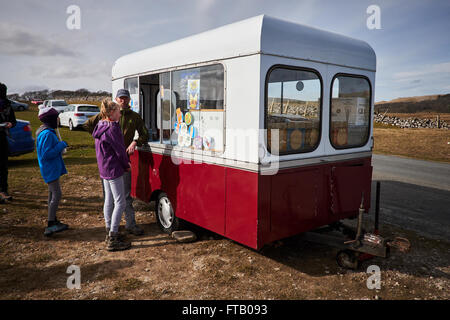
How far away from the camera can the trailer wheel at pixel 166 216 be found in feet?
16.3

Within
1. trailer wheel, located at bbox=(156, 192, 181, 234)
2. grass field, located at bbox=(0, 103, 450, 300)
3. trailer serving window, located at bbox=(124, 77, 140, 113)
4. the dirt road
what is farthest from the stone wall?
trailer wheel, located at bbox=(156, 192, 181, 234)

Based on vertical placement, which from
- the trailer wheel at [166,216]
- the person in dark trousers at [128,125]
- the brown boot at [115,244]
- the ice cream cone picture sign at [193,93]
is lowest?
the brown boot at [115,244]

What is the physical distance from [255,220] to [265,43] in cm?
178

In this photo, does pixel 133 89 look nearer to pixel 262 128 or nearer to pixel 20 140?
pixel 262 128

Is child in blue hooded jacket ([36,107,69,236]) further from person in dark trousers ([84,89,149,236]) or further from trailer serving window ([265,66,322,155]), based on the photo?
trailer serving window ([265,66,322,155])

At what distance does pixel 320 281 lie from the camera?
148 inches

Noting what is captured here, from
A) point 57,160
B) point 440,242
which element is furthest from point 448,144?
point 57,160

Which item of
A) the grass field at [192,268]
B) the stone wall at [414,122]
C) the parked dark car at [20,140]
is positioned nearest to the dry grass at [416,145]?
the stone wall at [414,122]

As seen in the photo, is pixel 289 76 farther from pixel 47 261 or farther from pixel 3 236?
pixel 3 236

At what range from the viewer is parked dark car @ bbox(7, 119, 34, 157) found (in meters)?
9.62

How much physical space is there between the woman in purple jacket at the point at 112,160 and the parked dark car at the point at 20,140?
6.56 meters

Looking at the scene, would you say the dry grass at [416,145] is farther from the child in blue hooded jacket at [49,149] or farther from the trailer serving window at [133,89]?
the child in blue hooded jacket at [49,149]

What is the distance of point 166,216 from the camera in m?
5.18

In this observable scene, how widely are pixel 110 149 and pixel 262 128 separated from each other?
2.07 m
